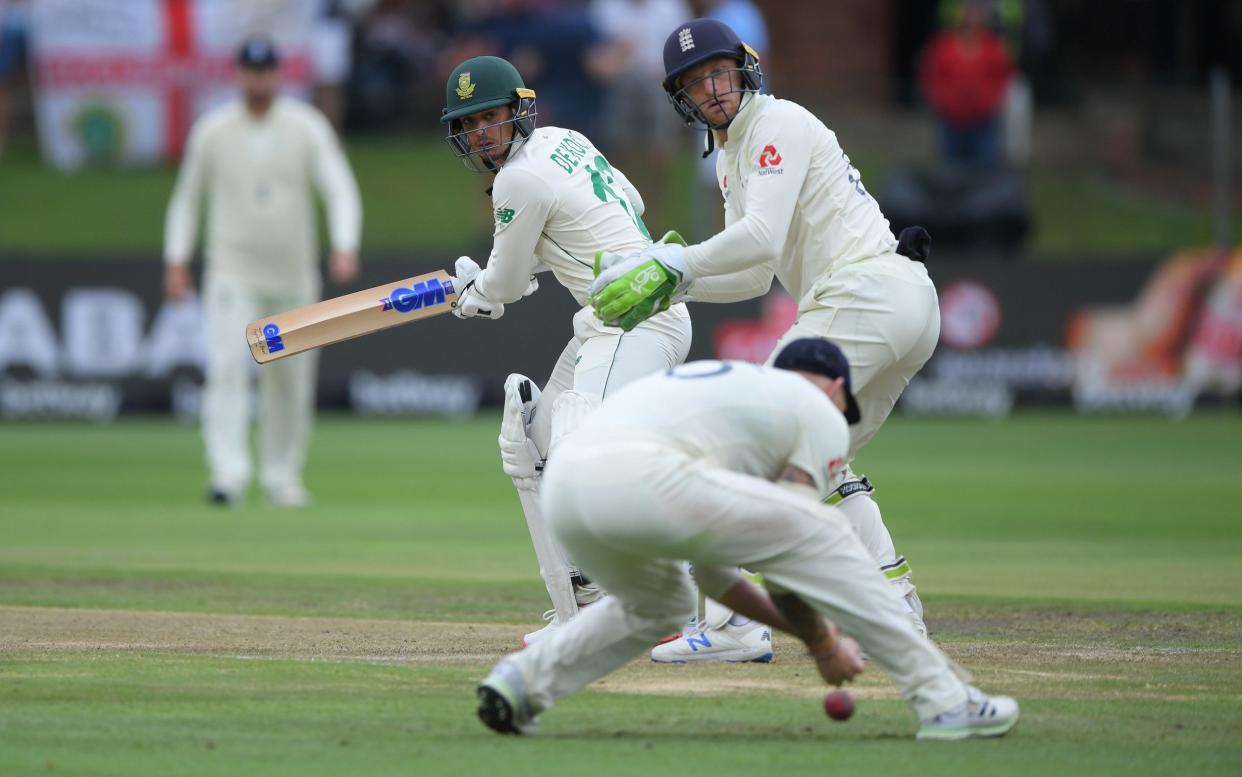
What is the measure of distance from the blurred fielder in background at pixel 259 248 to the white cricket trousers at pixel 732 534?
7824mm

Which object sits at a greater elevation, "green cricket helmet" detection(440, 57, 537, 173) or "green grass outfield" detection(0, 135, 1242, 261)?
"green cricket helmet" detection(440, 57, 537, 173)

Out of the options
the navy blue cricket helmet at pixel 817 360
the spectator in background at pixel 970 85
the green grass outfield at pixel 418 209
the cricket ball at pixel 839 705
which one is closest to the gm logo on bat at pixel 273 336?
the navy blue cricket helmet at pixel 817 360

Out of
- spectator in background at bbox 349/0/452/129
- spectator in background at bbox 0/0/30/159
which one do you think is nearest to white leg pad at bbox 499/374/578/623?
spectator in background at bbox 349/0/452/129

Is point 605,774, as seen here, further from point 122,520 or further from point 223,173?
point 223,173

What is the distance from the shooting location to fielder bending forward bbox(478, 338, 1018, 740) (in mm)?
5246

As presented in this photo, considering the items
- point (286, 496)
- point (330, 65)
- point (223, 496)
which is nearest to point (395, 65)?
point (330, 65)

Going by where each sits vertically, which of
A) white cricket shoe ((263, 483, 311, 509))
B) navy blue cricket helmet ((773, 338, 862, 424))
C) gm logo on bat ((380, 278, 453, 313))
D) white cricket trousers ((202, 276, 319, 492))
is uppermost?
navy blue cricket helmet ((773, 338, 862, 424))

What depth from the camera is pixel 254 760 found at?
5055 mm

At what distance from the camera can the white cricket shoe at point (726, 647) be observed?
7.06 m

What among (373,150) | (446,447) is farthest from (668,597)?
(373,150)

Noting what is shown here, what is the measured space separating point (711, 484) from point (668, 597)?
1.57 feet

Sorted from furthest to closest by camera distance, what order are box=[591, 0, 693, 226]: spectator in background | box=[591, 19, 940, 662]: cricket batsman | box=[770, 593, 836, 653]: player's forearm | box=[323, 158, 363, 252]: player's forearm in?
box=[591, 0, 693, 226]: spectator in background
box=[323, 158, 363, 252]: player's forearm
box=[591, 19, 940, 662]: cricket batsman
box=[770, 593, 836, 653]: player's forearm

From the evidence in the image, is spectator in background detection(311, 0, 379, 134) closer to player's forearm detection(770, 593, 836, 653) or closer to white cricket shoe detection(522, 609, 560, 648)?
white cricket shoe detection(522, 609, 560, 648)

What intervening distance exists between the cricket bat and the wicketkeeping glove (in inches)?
48.7
